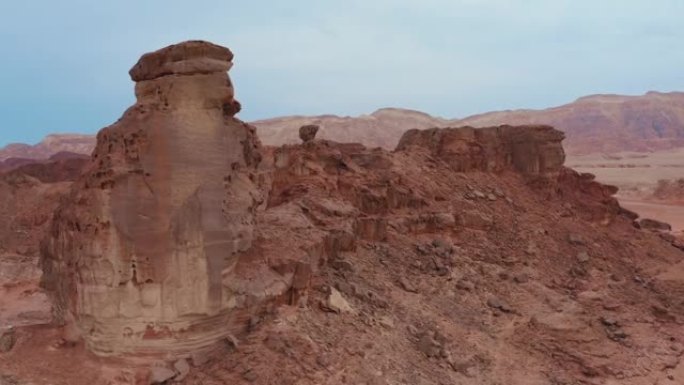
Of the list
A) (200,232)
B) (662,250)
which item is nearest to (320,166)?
(200,232)

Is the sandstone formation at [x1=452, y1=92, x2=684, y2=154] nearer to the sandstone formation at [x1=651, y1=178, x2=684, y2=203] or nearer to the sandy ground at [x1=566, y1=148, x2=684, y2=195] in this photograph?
the sandy ground at [x1=566, y1=148, x2=684, y2=195]

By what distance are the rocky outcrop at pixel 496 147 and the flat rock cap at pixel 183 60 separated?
10898mm

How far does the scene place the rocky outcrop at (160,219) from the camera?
1030 centimetres

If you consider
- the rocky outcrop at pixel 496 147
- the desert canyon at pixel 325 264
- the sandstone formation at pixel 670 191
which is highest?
the rocky outcrop at pixel 496 147

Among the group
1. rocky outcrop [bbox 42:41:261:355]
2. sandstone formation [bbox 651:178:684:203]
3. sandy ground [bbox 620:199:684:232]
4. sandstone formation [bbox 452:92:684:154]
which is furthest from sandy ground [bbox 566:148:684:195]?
rocky outcrop [bbox 42:41:261:355]

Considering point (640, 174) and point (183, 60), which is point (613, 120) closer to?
point (640, 174)

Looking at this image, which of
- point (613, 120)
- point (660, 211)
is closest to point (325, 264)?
point (660, 211)

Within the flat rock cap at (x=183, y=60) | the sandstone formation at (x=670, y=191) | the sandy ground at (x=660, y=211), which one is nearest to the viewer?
the flat rock cap at (x=183, y=60)

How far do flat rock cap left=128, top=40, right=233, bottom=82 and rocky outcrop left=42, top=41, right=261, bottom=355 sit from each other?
2cm

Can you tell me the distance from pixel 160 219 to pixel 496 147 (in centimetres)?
1356

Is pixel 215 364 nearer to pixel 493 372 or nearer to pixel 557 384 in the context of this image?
pixel 493 372

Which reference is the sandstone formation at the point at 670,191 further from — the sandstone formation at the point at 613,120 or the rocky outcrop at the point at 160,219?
the rocky outcrop at the point at 160,219

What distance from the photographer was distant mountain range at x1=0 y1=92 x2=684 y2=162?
98.9 metres

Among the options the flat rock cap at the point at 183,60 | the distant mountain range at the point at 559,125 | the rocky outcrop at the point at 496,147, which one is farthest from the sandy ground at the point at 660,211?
the distant mountain range at the point at 559,125
